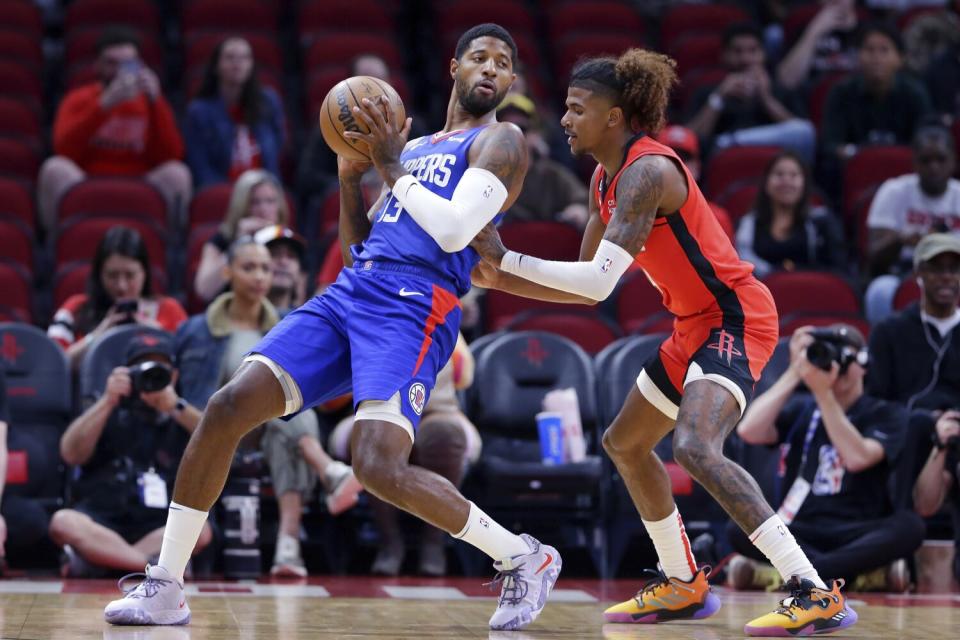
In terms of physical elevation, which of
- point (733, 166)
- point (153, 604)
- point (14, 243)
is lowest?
point (153, 604)

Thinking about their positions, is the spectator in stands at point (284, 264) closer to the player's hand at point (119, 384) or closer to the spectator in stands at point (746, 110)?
the player's hand at point (119, 384)

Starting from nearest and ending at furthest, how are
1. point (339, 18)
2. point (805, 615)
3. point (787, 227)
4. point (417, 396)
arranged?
point (417, 396)
point (805, 615)
point (787, 227)
point (339, 18)

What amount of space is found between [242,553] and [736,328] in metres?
3.23

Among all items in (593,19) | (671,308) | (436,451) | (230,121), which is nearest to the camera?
(671,308)

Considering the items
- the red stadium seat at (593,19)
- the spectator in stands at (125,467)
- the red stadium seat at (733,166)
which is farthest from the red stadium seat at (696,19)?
the spectator in stands at (125,467)

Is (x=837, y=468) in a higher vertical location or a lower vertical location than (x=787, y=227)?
lower

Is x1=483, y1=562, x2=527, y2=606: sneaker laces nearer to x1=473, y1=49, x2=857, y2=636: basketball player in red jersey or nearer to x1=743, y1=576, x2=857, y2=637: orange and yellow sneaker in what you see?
x1=473, y1=49, x2=857, y2=636: basketball player in red jersey

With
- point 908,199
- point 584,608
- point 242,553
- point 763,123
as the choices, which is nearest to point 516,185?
point 584,608

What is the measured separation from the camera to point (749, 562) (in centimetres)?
767

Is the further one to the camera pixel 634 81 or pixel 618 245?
pixel 634 81

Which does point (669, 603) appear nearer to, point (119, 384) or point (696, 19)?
point (119, 384)

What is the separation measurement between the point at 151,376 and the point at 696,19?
722 cm

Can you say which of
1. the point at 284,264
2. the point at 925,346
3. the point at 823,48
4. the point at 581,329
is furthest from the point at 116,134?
the point at 823,48

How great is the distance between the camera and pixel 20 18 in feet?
39.9
